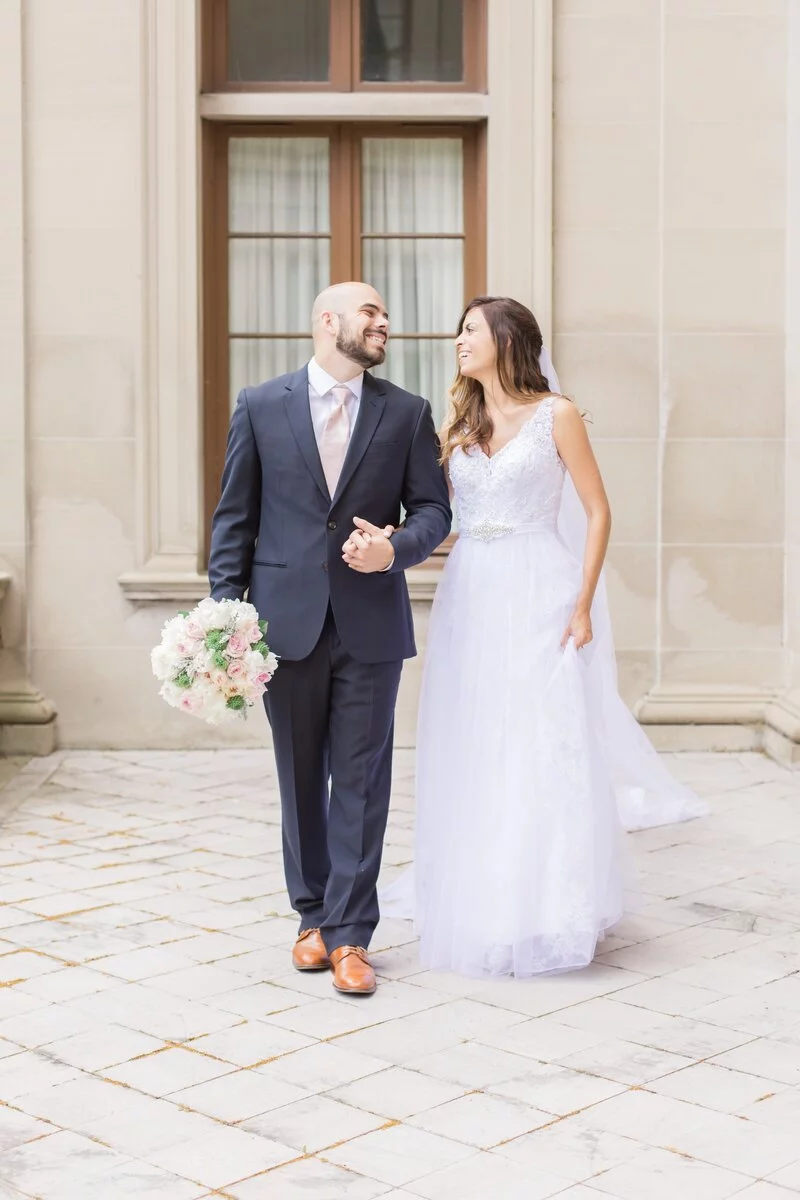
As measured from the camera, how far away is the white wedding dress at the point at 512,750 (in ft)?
15.0

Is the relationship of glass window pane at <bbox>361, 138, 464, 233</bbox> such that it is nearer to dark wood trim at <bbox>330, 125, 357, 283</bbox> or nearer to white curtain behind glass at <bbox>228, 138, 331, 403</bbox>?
dark wood trim at <bbox>330, 125, 357, 283</bbox>

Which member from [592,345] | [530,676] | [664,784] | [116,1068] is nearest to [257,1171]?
[116,1068]

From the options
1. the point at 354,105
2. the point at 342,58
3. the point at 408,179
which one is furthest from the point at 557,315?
the point at 342,58

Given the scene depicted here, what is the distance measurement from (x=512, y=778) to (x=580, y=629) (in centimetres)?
50

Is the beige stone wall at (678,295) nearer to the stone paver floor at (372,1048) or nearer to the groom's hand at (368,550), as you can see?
the stone paver floor at (372,1048)

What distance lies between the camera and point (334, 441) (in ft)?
14.8

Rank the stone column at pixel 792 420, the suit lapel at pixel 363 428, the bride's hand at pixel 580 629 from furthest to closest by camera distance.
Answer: the stone column at pixel 792 420, the bride's hand at pixel 580 629, the suit lapel at pixel 363 428

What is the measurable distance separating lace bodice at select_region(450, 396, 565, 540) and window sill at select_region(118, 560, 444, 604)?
3.31 meters

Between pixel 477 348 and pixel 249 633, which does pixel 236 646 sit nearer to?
pixel 249 633

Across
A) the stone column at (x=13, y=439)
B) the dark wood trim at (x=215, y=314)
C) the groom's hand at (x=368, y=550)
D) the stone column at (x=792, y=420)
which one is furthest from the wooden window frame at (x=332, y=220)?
the groom's hand at (x=368, y=550)

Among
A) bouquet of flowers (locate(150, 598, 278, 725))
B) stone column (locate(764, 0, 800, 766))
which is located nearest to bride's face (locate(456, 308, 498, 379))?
bouquet of flowers (locate(150, 598, 278, 725))

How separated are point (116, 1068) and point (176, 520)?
4763 mm

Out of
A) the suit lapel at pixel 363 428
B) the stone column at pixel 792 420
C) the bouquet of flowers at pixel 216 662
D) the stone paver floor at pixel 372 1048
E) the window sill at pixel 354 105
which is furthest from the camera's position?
the window sill at pixel 354 105

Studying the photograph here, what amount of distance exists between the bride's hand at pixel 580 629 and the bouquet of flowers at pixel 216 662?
0.99 meters
